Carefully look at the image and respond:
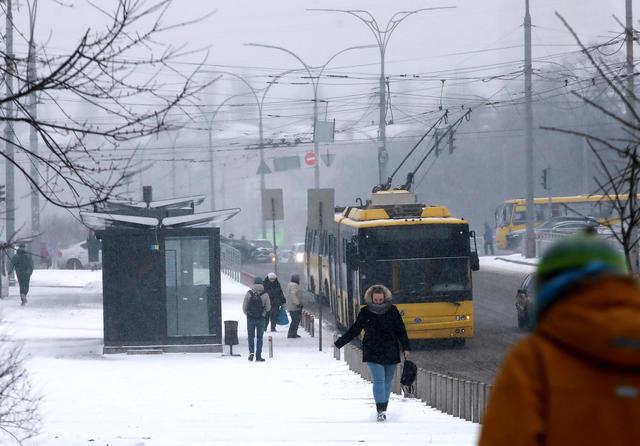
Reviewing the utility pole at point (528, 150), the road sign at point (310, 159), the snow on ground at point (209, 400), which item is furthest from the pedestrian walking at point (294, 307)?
the road sign at point (310, 159)

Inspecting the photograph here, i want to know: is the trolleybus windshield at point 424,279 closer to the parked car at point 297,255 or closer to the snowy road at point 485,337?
the snowy road at point 485,337

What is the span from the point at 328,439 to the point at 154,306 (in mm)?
14970

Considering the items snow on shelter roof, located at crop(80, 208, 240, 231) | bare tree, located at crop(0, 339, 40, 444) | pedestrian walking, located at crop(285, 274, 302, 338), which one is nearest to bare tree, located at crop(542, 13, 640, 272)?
bare tree, located at crop(0, 339, 40, 444)

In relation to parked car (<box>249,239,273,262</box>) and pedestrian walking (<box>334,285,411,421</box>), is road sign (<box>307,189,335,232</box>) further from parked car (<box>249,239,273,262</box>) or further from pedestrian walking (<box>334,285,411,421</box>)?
parked car (<box>249,239,273,262</box>)

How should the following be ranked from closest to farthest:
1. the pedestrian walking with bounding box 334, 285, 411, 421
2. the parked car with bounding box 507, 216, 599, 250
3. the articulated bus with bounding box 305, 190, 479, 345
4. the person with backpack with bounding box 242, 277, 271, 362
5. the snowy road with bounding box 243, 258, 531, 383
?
the pedestrian walking with bounding box 334, 285, 411, 421 < the snowy road with bounding box 243, 258, 531, 383 < the person with backpack with bounding box 242, 277, 271, 362 < the articulated bus with bounding box 305, 190, 479, 345 < the parked car with bounding box 507, 216, 599, 250

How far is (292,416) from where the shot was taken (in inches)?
564

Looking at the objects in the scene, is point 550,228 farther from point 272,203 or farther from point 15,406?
point 15,406

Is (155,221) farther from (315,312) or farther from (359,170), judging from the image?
(359,170)

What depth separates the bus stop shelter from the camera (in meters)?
25.3

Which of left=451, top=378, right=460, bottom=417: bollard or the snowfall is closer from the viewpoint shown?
the snowfall

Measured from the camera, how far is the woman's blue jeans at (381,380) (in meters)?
13.4

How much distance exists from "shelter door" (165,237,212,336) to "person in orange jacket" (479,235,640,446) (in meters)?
22.2

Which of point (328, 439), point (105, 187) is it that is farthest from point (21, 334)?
point (105, 187)

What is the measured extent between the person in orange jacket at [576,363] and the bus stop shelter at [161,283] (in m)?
22.0
